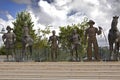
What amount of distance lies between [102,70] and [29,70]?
382cm

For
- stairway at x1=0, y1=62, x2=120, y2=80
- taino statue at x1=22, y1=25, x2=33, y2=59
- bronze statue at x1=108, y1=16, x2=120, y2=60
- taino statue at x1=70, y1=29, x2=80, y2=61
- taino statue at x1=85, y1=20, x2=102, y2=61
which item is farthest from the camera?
taino statue at x1=70, y1=29, x2=80, y2=61

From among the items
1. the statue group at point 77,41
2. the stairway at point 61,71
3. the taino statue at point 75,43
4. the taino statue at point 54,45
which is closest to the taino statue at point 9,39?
the statue group at point 77,41

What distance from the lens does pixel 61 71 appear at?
21.0m

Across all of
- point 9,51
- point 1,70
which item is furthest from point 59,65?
point 9,51

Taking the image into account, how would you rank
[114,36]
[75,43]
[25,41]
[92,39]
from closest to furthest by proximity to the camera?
[114,36] → [92,39] → [25,41] → [75,43]

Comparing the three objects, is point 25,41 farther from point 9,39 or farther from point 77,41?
point 77,41

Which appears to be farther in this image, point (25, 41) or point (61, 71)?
point (25, 41)

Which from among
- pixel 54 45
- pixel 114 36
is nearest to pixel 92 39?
pixel 114 36

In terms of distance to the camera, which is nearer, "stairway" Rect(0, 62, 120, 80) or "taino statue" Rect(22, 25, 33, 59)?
"stairway" Rect(0, 62, 120, 80)

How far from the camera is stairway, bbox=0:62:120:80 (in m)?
20.2

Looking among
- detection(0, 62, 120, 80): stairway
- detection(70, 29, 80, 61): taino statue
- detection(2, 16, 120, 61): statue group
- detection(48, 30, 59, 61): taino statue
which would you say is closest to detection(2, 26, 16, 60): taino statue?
detection(2, 16, 120, 61): statue group

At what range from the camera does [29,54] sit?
93.3 feet

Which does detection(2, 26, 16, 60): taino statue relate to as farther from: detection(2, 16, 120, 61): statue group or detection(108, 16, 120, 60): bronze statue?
detection(108, 16, 120, 60): bronze statue

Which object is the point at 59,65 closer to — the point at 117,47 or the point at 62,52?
the point at 117,47
